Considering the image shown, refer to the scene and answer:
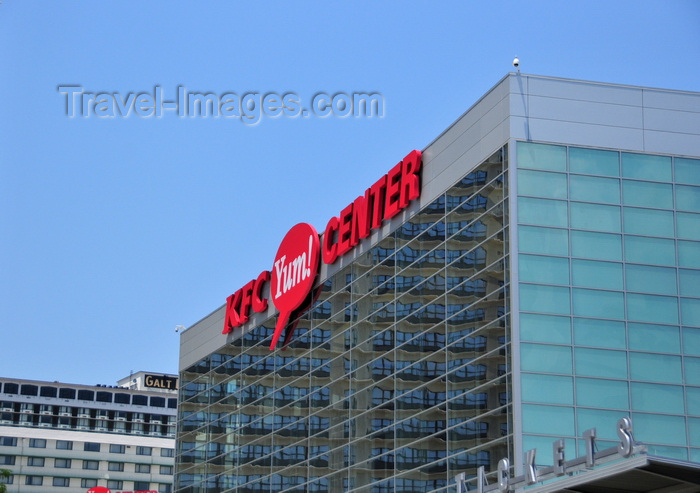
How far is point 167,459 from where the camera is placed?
169125 mm

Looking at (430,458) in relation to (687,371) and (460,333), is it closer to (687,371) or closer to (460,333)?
(460,333)

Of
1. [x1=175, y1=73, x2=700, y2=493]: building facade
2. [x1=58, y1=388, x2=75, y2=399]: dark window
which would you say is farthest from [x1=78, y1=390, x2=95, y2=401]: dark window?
[x1=175, y1=73, x2=700, y2=493]: building facade

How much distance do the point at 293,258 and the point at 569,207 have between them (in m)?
23.2

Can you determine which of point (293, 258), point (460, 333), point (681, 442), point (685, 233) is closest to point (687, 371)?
point (681, 442)

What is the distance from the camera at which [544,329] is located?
152 ft

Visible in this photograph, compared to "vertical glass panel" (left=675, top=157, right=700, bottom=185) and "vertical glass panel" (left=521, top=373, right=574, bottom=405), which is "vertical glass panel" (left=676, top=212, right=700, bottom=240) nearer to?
"vertical glass panel" (left=675, top=157, right=700, bottom=185)

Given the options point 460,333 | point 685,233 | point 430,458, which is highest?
point 685,233

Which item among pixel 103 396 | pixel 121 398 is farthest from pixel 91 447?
pixel 121 398

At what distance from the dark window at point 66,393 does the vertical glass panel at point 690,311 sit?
13321 centimetres

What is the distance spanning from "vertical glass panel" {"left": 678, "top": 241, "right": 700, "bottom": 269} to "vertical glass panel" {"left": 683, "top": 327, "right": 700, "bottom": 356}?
2781mm

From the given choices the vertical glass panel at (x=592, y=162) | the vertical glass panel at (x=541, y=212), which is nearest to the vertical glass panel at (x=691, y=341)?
the vertical glass panel at (x=541, y=212)

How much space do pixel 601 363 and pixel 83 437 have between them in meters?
130

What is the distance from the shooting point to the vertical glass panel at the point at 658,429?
151ft

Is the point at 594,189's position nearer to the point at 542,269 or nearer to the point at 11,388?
the point at 542,269
